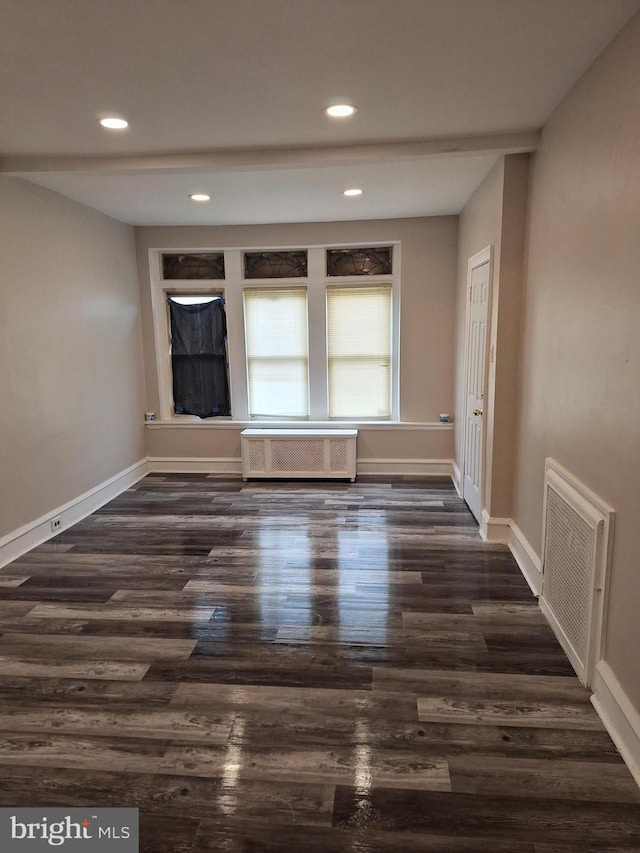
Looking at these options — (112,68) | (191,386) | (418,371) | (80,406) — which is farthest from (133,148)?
(418,371)

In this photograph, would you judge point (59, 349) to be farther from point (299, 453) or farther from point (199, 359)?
point (299, 453)

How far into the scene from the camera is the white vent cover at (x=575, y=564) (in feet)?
6.81

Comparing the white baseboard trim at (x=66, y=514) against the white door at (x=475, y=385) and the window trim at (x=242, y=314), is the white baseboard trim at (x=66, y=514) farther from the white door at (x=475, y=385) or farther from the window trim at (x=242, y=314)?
the white door at (x=475, y=385)

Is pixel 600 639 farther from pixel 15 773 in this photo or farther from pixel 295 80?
pixel 295 80

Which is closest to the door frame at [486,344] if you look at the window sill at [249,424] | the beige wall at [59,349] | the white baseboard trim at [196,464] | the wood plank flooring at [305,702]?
the wood plank flooring at [305,702]

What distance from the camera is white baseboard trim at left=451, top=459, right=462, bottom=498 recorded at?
4843 mm

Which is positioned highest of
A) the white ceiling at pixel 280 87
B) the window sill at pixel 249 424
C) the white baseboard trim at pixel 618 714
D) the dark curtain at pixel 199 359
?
the white ceiling at pixel 280 87

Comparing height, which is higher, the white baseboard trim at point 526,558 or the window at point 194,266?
the window at point 194,266

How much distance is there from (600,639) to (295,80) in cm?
270

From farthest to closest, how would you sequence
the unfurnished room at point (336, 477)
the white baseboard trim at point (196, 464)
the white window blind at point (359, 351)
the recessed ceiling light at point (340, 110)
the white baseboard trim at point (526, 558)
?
the white baseboard trim at point (196, 464) → the white window blind at point (359, 351) → the white baseboard trim at point (526, 558) → the recessed ceiling light at point (340, 110) → the unfurnished room at point (336, 477)

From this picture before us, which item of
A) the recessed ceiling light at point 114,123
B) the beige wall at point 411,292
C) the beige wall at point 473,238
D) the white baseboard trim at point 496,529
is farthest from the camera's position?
the beige wall at point 411,292

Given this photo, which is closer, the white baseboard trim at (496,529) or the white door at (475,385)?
the white baseboard trim at (496,529)

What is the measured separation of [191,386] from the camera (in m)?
5.83

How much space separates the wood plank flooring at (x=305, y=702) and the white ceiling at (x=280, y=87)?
2591 millimetres
